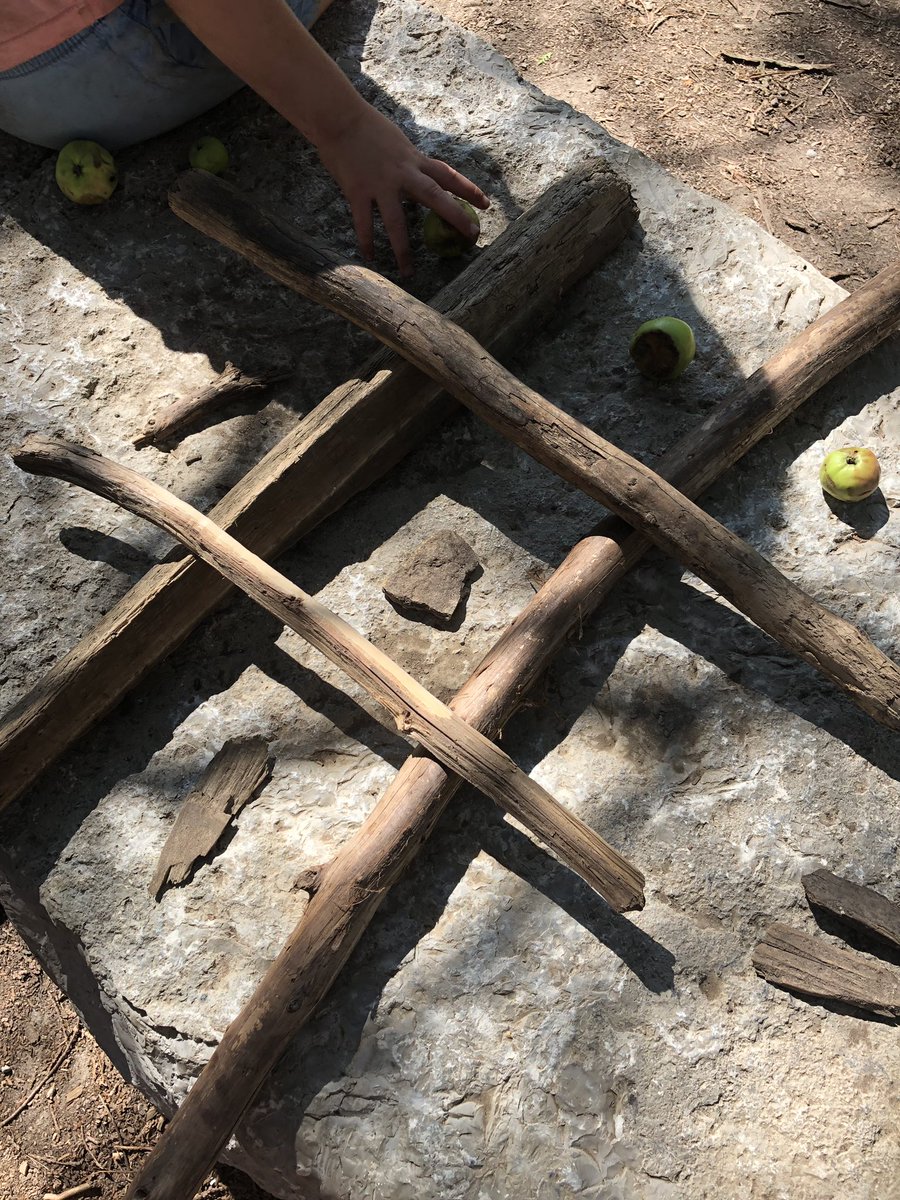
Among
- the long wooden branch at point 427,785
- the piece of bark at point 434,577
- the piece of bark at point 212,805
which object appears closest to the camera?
the long wooden branch at point 427,785

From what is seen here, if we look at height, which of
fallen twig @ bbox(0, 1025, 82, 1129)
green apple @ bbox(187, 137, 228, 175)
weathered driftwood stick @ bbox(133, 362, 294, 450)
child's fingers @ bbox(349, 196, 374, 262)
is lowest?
fallen twig @ bbox(0, 1025, 82, 1129)

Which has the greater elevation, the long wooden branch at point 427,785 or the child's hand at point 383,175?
the child's hand at point 383,175

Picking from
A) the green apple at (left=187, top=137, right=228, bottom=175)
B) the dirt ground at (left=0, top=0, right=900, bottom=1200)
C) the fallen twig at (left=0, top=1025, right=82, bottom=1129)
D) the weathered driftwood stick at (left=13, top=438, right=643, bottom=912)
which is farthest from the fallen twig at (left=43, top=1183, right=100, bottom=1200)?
the dirt ground at (left=0, top=0, right=900, bottom=1200)

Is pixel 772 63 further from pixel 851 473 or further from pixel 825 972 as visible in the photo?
pixel 825 972

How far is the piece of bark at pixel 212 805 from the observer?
2.15 metres

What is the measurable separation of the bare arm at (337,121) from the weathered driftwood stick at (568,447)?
293mm

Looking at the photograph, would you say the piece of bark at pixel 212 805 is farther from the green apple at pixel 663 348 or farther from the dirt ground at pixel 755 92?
the dirt ground at pixel 755 92

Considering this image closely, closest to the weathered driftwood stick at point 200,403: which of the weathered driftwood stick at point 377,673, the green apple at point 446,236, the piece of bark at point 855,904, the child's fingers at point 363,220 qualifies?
the weathered driftwood stick at point 377,673

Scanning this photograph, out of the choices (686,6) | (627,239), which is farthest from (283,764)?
(686,6)

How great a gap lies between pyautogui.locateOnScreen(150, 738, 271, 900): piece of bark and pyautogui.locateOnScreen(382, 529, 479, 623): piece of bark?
1.61 feet

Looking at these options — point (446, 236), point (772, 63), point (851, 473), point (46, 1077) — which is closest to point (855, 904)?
Answer: point (851, 473)

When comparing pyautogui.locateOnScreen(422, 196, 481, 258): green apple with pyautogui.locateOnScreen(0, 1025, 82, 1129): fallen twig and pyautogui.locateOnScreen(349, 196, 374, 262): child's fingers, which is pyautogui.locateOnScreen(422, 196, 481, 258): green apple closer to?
pyautogui.locateOnScreen(349, 196, 374, 262): child's fingers

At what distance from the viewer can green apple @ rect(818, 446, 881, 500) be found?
2.44 m

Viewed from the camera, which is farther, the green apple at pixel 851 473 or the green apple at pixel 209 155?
the green apple at pixel 209 155
